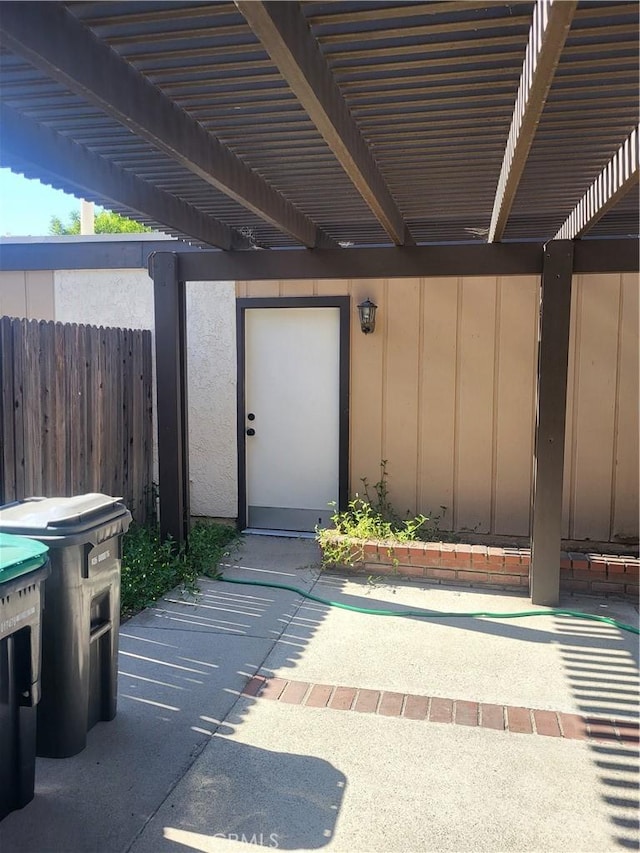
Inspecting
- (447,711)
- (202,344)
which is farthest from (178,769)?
(202,344)

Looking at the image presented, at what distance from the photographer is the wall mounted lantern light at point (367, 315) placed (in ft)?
20.9

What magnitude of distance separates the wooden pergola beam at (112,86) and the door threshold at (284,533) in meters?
3.77

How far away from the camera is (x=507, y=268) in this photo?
4953mm

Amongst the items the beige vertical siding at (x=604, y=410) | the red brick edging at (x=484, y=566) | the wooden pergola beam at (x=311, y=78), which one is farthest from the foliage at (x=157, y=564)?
the beige vertical siding at (x=604, y=410)

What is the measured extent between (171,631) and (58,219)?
2928 cm

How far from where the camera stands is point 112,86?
2541 mm

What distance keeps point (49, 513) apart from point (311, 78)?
6.99 feet

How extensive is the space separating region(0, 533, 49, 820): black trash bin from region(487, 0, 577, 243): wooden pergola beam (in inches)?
99.2

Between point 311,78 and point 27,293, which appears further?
point 27,293

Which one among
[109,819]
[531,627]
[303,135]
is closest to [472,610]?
[531,627]

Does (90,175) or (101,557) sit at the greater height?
(90,175)

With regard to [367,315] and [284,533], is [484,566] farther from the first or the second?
[367,315]

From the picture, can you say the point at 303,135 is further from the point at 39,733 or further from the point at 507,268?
the point at 39,733

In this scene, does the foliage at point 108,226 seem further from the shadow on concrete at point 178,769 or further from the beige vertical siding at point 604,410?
the shadow on concrete at point 178,769
